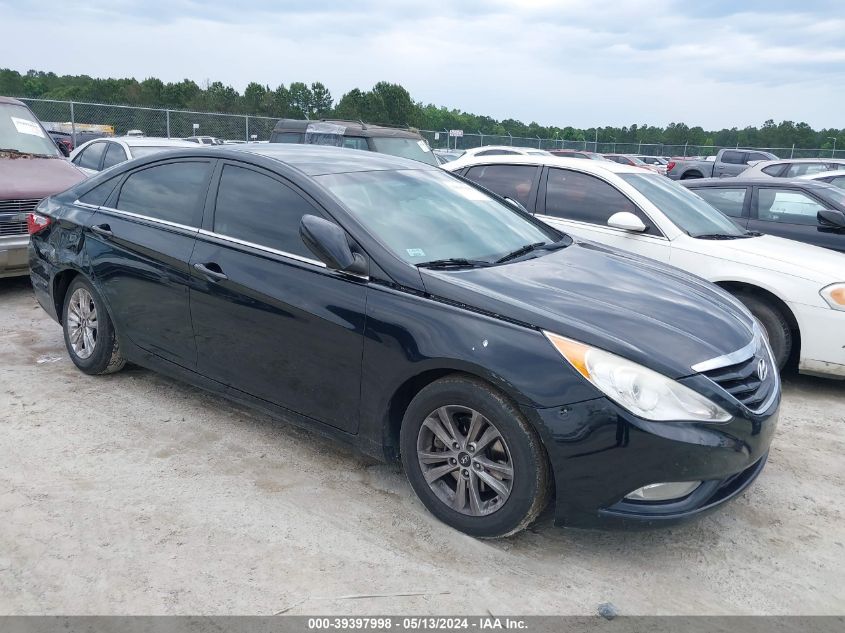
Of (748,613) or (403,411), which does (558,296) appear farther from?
(748,613)

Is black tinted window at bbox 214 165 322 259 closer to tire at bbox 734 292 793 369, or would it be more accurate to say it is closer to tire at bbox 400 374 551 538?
tire at bbox 400 374 551 538

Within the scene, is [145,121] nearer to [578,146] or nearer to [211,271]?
[211,271]

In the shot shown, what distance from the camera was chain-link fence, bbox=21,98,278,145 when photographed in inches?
883

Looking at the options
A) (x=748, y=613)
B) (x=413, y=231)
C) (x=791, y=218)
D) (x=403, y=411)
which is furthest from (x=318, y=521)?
(x=791, y=218)

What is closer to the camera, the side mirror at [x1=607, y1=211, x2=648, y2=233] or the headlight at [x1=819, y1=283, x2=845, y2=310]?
the headlight at [x1=819, y1=283, x2=845, y2=310]

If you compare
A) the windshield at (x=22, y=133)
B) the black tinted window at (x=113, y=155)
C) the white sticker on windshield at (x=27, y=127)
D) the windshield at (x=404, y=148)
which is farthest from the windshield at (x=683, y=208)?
the black tinted window at (x=113, y=155)

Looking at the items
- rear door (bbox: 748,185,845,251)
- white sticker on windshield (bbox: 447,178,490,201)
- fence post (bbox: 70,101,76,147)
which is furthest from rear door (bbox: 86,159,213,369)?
fence post (bbox: 70,101,76,147)

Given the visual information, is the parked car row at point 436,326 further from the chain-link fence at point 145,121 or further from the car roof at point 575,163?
the chain-link fence at point 145,121

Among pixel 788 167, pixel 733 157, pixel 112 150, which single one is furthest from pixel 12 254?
pixel 733 157

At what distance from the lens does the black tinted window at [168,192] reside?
424 centimetres

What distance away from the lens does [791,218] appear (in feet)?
24.4

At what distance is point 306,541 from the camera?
3168 mm

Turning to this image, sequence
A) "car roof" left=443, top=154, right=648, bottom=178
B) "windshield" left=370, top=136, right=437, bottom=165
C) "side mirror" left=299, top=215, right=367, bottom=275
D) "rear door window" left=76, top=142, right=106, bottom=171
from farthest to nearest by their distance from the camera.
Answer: "windshield" left=370, top=136, right=437, bottom=165 → "rear door window" left=76, top=142, right=106, bottom=171 → "car roof" left=443, top=154, right=648, bottom=178 → "side mirror" left=299, top=215, right=367, bottom=275

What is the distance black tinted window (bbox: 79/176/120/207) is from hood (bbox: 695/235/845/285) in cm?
442
